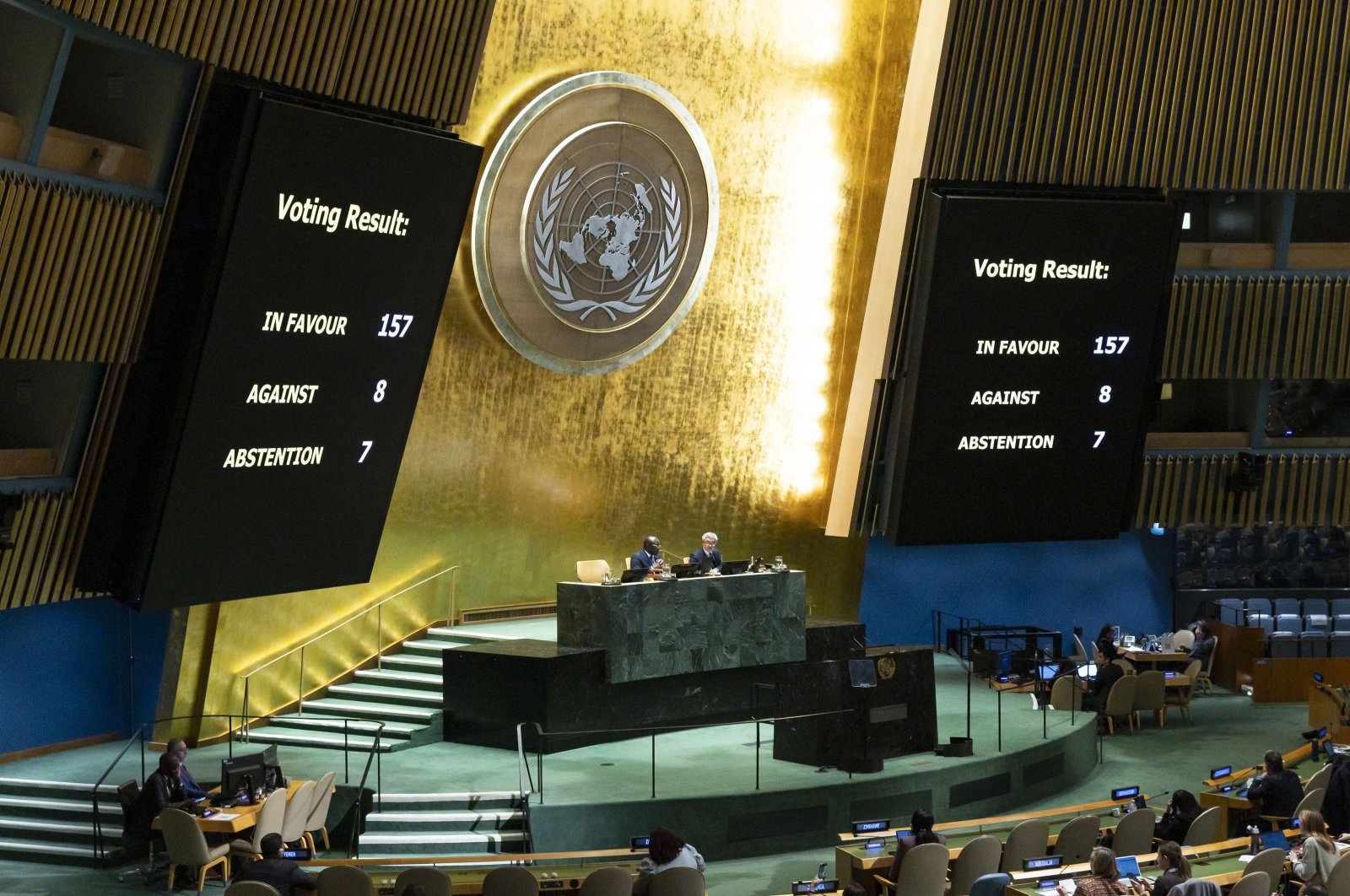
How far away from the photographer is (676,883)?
32.5ft

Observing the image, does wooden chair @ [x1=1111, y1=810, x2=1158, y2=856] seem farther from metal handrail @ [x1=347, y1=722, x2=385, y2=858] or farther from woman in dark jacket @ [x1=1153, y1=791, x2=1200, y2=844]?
metal handrail @ [x1=347, y1=722, x2=385, y2=858]

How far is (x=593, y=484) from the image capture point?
17.5 m

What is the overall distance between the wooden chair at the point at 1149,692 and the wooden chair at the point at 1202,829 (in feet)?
19.5

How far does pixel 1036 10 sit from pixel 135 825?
35.3ft

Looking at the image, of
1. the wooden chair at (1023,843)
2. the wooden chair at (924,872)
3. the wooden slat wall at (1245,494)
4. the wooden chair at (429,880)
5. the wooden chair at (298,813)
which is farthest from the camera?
the wooden slat wall at (1245,494)

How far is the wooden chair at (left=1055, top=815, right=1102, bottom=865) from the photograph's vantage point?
1125 cm

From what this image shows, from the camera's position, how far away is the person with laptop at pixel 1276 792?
12398mm

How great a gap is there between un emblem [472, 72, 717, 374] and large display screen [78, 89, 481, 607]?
10.7 feet

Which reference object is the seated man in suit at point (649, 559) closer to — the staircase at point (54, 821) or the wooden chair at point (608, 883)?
the staircase at point (54, 821)

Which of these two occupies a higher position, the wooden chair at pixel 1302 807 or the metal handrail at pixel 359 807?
the wooden chair at pixel 1302 807

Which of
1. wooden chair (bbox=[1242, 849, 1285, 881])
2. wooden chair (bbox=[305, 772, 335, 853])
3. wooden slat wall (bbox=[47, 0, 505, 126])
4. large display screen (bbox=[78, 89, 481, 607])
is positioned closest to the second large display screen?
large display screen (bbox=[78, 89, 481, 607])

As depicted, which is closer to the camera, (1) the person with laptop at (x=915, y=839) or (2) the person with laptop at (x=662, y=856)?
(2) the person with laptop at (x=662, y=856)

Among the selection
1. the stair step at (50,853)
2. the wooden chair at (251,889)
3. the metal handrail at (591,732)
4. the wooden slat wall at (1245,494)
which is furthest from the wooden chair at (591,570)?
the wooden chair at (251,889)

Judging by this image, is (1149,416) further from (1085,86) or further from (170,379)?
(170,379)
